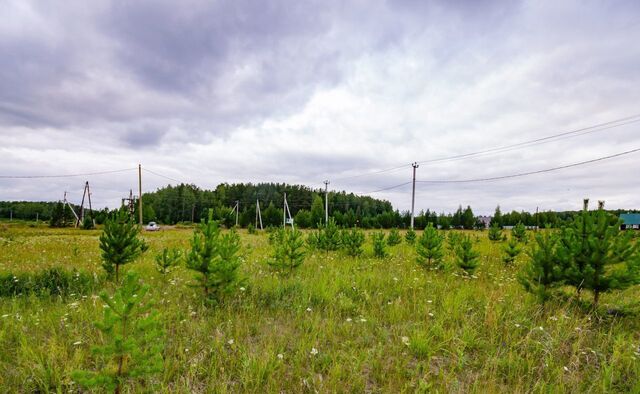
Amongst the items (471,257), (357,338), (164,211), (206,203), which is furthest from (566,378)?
(164,211)

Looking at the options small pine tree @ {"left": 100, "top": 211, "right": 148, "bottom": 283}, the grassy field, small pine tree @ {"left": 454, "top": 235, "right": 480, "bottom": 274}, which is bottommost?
the grassy field

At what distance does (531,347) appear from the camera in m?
4.20

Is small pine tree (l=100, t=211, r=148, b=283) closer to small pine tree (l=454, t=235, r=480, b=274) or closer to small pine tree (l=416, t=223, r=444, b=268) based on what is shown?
small pine tree (l=416, t=223, r=444, b=268)

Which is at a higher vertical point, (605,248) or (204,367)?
(605,248)

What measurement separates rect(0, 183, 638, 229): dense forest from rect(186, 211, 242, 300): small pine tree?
6188 centimetres

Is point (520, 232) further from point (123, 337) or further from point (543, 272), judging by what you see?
point (123, 337)

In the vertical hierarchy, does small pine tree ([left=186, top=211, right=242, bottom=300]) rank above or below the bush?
above

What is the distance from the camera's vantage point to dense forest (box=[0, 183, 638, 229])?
238 ft

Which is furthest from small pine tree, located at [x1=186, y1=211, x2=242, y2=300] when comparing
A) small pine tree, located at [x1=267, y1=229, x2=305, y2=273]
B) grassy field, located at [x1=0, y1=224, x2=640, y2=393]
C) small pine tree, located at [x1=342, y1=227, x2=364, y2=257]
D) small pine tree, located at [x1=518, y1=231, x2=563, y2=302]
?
small pine tree, located at [x1=342, y1=227, x2=364, y2=257]

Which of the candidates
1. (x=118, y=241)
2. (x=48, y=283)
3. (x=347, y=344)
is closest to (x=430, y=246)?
(x=347, y=344)

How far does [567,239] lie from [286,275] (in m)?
6.92

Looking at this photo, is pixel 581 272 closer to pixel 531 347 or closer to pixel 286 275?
pixel 531 347

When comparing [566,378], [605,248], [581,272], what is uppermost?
[605,248]

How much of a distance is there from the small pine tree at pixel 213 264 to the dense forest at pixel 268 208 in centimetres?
6188
